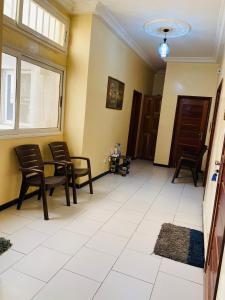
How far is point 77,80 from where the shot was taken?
144 inches

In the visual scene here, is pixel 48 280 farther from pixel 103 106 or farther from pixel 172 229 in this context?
pixel 103 106

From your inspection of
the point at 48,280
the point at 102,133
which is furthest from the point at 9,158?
the point at 102,133

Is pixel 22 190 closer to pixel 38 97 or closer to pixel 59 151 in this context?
pixel 59 151

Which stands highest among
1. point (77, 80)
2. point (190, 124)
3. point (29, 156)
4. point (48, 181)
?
point (77, 80)

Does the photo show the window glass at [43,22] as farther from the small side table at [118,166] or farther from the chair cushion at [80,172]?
the small side table at [118,166]

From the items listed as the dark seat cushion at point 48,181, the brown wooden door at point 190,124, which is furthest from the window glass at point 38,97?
the brown wooden door at point 190,124

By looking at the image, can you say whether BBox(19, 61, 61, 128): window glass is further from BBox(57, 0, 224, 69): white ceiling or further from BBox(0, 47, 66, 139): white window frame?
BBox(57, 0, 224, 69): white ceiling

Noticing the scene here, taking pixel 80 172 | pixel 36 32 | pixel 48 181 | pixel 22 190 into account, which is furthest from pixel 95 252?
pixel 36 32

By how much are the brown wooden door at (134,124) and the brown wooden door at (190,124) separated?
3.51 feet

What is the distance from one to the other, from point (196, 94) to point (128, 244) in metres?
4.47

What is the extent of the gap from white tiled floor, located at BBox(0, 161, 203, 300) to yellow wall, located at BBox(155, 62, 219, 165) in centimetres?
270

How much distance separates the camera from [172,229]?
2727mm

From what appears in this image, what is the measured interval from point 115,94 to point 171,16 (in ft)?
5.43

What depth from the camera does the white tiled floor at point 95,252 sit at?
173cm
